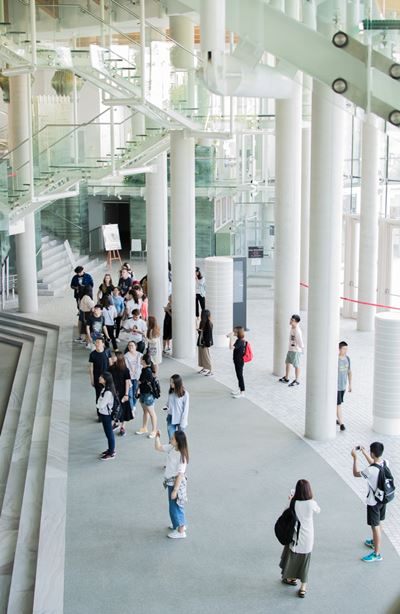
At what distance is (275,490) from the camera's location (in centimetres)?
1124

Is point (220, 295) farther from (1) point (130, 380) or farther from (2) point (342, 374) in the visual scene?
(1) point (130, 380)

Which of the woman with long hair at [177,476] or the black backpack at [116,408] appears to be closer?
the woman with long hair at [177,476]

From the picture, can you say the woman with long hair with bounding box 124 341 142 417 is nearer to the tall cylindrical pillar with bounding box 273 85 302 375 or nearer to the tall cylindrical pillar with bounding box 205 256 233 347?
the tall cylindrical pillar with bounding box 273 85 302 375

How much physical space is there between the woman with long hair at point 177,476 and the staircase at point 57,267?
1623cm

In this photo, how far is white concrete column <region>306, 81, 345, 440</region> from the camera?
1243 centimetres

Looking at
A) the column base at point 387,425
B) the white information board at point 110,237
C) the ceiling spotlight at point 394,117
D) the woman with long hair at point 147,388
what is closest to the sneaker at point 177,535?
the woman with long hair at point 147,388

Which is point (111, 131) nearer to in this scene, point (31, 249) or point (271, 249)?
point (31, 249)

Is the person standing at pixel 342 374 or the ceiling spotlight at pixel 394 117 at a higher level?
the ceiling spotlight at pixel 394 117

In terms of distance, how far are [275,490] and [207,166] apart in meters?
18.4

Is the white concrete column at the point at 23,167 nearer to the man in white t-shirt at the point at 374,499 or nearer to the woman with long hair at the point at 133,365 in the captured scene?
the woman with long hair at the point at 133,365

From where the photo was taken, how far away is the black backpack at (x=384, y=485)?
9.03 meters

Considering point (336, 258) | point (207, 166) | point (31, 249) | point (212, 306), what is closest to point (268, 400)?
point (336, 258)

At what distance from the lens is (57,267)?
2819 cm

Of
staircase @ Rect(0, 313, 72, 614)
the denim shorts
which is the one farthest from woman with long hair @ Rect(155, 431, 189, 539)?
the denim shorts
